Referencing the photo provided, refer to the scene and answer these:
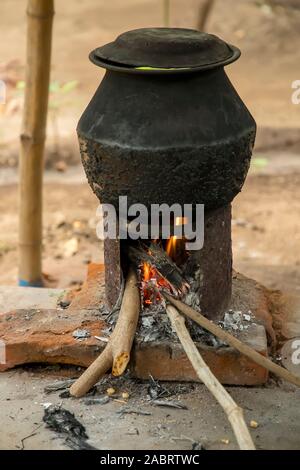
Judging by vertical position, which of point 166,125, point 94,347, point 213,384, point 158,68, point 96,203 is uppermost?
point 158,68

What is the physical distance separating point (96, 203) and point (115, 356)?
4.11 meters

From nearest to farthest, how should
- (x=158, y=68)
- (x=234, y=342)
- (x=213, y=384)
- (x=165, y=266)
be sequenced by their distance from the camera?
(x=213, y=384) < (x=158, y=68) < (x=234, y=342) < (x=165, y=266)

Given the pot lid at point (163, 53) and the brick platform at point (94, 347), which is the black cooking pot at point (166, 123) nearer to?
the pot lid at point (163, 53)

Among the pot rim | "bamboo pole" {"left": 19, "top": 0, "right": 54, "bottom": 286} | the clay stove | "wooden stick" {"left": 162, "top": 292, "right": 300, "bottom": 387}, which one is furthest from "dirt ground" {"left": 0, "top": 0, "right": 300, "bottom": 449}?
the pot rim

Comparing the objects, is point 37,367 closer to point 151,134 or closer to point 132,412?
point 132,412

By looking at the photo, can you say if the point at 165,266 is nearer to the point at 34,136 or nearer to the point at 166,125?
the point at 166,125

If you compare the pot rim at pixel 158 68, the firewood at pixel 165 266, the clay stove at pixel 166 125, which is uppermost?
the pot rim at pixel 158 68

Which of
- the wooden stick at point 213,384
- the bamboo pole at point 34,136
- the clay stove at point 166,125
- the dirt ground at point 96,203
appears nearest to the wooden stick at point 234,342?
the wooden stick at point 213,384

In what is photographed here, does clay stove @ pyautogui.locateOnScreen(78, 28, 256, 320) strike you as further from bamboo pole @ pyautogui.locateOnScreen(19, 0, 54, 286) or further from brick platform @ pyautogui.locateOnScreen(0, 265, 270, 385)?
bamboo pole @ pyautogui.locateOnScreen(19, 0, 54, 286)

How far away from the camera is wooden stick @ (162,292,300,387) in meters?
3.84

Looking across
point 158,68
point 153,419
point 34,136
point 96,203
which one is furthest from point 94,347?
point 96,203

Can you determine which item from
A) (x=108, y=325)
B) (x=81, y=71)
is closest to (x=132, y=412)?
(x=108, y=325)

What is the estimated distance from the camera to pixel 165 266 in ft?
13.5

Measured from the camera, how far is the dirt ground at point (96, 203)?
12.5 ft
